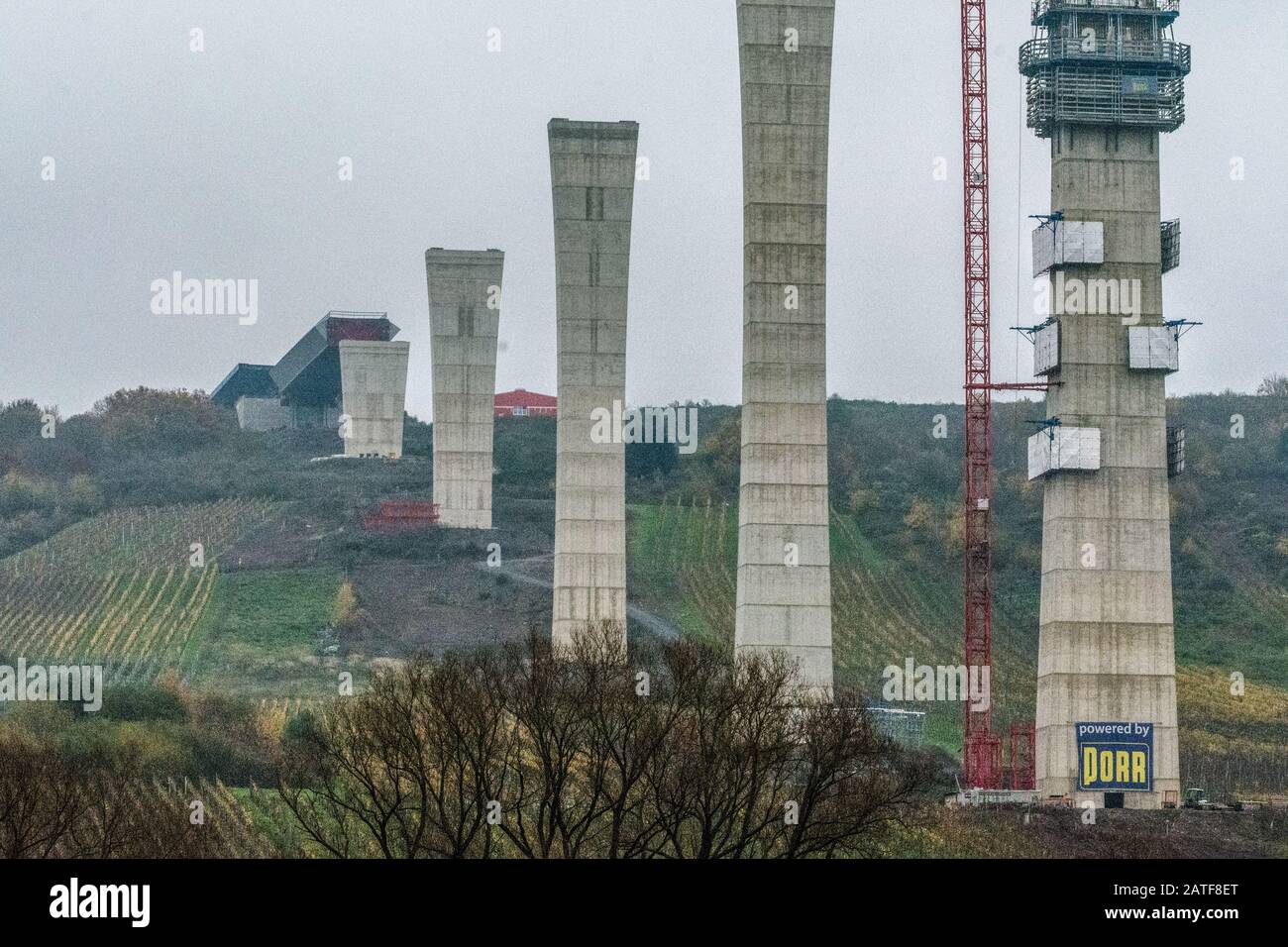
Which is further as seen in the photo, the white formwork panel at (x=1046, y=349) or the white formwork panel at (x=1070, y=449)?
the white formwork panel at (x=1046, y=349)

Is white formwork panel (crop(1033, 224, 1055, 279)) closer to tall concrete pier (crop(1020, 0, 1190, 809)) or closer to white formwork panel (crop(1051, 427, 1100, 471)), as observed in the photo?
tall concrete pier (crop(1020, 0, 1190, 809))

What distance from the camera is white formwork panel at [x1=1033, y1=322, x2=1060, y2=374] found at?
8425 centimetres

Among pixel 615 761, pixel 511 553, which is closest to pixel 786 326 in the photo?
pixel 615 761

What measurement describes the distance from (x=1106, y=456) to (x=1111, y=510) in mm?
1727

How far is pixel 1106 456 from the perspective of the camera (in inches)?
3317

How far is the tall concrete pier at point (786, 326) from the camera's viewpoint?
265ft

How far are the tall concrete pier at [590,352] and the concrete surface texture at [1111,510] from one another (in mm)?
15827

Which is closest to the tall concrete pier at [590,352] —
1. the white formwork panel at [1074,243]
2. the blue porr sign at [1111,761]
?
the white formwork panel at [1074,243]

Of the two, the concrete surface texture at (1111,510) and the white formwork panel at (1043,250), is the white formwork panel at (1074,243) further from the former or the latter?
the concrete surface texture at (1111,510)

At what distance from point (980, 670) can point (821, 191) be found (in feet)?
55.6

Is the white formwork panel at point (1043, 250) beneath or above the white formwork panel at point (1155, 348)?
above

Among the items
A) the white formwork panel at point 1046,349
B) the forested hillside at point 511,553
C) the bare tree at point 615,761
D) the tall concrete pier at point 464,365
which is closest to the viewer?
the bare tree at point 615,761
